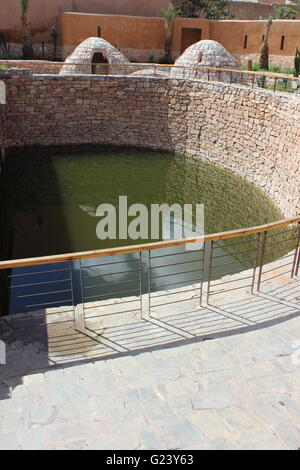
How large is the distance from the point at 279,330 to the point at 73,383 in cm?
228

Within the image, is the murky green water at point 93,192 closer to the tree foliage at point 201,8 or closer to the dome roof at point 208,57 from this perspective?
the dome roof at point 208,57

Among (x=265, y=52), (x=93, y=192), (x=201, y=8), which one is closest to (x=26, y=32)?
(x=265, y=52)

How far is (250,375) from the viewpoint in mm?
4281

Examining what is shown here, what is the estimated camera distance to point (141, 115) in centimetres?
1806

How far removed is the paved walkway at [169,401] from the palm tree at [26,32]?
82.0 ft

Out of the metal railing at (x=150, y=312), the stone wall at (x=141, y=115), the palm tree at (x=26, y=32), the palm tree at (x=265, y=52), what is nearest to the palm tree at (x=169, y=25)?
the palm tree at (x=265, y=52)

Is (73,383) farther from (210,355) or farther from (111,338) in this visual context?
(210,355)

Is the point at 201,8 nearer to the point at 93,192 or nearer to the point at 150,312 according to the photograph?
the point at 93,192

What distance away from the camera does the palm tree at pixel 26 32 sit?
24734 mm

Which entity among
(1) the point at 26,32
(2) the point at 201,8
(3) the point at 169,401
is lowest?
(3) the point at 169,401

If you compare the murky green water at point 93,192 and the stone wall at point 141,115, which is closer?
the murky green water at point 93,192

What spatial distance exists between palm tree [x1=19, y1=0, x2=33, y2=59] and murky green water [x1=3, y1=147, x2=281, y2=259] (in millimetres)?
10873

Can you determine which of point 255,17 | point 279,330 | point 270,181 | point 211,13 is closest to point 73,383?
point 279,330

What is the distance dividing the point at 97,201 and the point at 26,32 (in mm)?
16777
